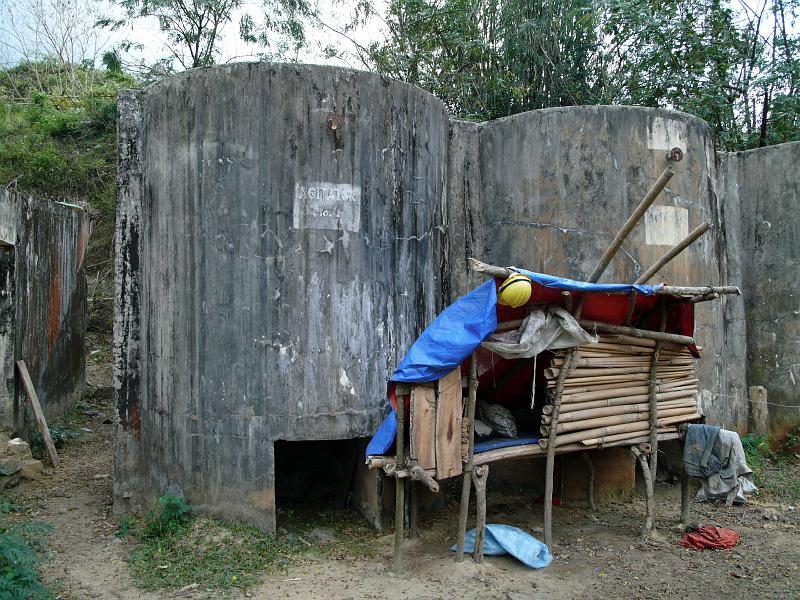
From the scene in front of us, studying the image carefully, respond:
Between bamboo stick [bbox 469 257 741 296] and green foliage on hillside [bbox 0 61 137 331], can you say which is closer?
bamboo stick [bbox 469 257 741 296]

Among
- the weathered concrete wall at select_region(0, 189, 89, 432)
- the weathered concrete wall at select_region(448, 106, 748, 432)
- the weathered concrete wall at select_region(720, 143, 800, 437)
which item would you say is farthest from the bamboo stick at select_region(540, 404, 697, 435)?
the weathered concrete wall at select_region(0, 189, 89, 432)

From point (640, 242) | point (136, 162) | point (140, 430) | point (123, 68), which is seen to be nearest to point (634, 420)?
point (640, 242)

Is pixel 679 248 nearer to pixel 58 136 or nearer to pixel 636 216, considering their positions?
pixel 636 216

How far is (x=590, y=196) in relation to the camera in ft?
26.8

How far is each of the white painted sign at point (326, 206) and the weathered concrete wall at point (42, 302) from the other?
4.23m

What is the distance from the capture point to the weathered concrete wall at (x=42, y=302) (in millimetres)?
8844

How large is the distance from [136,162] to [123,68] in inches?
596

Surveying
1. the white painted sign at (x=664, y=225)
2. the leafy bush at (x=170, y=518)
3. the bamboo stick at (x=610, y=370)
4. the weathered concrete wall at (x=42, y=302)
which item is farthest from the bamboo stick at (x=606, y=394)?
the weathered concrete wall at (x=42, y=302)

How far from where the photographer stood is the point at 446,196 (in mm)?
7977

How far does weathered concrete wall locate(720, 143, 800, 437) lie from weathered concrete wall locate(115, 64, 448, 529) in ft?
17.3

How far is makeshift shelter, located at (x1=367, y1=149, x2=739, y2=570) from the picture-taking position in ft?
18.6

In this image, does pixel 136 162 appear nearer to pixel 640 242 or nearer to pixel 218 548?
pixel 218 548

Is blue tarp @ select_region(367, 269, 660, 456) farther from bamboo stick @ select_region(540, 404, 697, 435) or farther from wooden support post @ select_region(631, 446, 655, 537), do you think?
wooden support post @ select_region(631, 446, 655, 537)

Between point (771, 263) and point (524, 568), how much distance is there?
5904 millimetres
